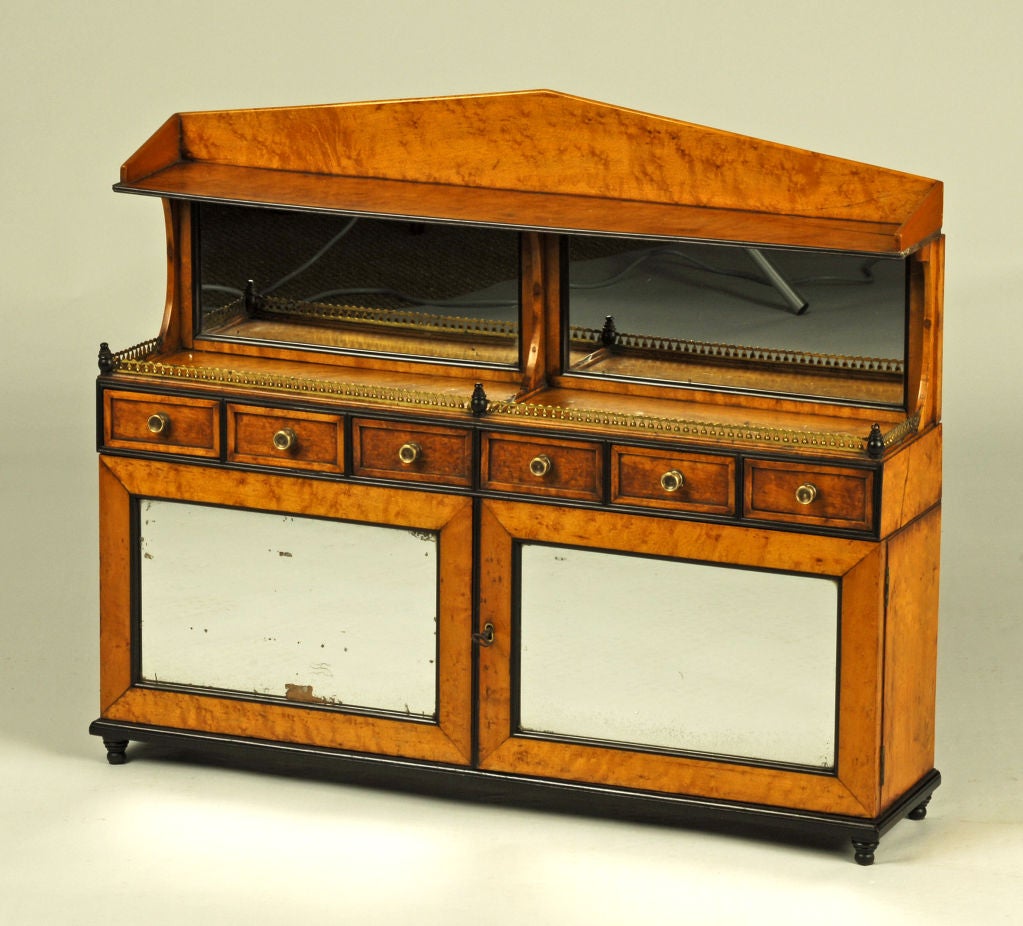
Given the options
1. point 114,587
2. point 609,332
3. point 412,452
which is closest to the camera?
point 412,452

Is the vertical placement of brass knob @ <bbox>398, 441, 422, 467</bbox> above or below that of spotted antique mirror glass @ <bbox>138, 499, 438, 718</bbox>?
above

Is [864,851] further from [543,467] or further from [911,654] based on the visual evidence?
[543,467]

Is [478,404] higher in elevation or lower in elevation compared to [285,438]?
higher

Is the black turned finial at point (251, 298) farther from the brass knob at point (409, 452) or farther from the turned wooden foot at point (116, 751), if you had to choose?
the turned wooden foot at point (116, 751)

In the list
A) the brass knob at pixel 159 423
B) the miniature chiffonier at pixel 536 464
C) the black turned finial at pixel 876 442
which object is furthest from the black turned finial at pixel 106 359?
the black turned finial at pixel 876 442

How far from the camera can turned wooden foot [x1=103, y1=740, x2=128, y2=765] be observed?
27.0 ft

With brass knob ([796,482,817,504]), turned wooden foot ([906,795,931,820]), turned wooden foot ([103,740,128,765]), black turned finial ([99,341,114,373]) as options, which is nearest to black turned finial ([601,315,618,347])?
brass knob ([796,482,817,504])

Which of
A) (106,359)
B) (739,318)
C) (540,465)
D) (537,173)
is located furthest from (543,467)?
(106,359)

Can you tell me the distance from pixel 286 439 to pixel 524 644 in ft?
2.54

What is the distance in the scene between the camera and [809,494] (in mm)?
7426

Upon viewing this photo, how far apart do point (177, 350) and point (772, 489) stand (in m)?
1.71

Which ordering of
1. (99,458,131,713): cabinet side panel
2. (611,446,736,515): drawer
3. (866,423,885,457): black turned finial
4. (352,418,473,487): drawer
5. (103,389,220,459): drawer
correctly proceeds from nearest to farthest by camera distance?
(866,423,885,457): black turned finial → (611,446,736,515): drawer → (352,418,473,487): drawer → (103,389,220,459): drawer → (99,458,131,713): cabinet side panel

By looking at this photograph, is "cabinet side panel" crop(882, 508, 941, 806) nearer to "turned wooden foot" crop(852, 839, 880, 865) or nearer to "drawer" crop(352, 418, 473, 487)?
"turned wooden foot" crop(852, 839, 880, 865)

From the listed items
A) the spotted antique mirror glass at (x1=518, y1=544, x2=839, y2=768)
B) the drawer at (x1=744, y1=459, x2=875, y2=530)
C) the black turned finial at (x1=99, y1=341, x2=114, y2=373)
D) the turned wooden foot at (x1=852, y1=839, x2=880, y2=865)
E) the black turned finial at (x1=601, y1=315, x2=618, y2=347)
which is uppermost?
the black turned finial at (x1=601, y1=315, x2=618, y2=347)
